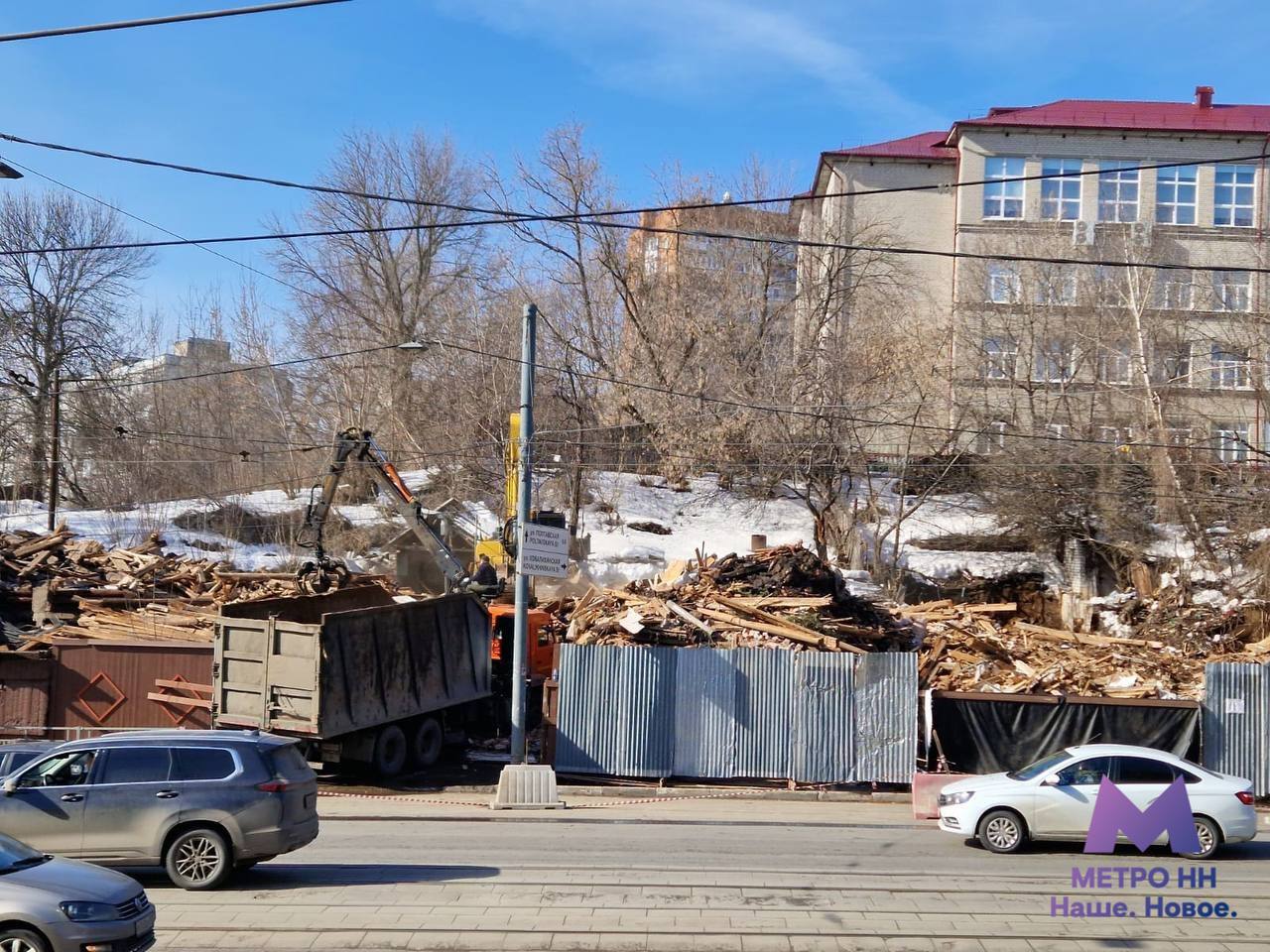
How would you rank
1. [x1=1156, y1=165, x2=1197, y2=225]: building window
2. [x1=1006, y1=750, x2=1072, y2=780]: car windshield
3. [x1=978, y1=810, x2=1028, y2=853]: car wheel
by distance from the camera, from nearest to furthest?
[x1=978, y1=810, x2=1028, y2=853]: car wheel < [x1=1006, y1=750, x2=1072, y2=780]: car windshield < [x1=1156, y1=165, x2=1197, y2=225]: building window

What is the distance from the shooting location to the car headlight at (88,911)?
7629 mm

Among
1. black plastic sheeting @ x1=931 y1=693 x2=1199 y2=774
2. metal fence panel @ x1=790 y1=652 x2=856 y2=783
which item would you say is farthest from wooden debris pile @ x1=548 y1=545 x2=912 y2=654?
black plastic sheeting @ x1=931 y1=693 x2=1199 y2=774

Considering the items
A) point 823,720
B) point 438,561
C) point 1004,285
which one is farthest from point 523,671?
point 1004,285

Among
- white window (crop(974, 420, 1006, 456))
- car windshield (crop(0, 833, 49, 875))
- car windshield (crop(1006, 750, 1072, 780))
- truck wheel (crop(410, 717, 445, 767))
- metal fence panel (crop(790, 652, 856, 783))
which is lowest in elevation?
truck wheel (crop(410, 717, 445, 767))

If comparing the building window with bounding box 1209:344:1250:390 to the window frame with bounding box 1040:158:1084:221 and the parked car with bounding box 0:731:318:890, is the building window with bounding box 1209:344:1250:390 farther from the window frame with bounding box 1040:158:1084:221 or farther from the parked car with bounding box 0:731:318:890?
the parked car with bounding box 0:731:318:890

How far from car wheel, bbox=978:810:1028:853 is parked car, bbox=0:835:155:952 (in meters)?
9.56

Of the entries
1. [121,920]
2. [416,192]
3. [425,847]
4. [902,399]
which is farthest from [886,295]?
[121,920]

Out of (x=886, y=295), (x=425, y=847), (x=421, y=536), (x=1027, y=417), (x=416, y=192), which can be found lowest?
(x=425, y=847)

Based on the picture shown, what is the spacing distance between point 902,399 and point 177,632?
96.9ft

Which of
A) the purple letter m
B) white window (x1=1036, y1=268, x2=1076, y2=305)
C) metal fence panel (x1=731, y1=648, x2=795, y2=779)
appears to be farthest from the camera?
white window (x1=1036, y1=268, x2=1076, y2=305)

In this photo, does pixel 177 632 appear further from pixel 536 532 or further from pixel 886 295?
pixel 886 295

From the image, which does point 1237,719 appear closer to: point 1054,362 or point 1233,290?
point 1054,362

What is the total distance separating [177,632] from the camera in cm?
2412

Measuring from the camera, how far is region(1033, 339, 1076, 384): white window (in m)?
45.5
